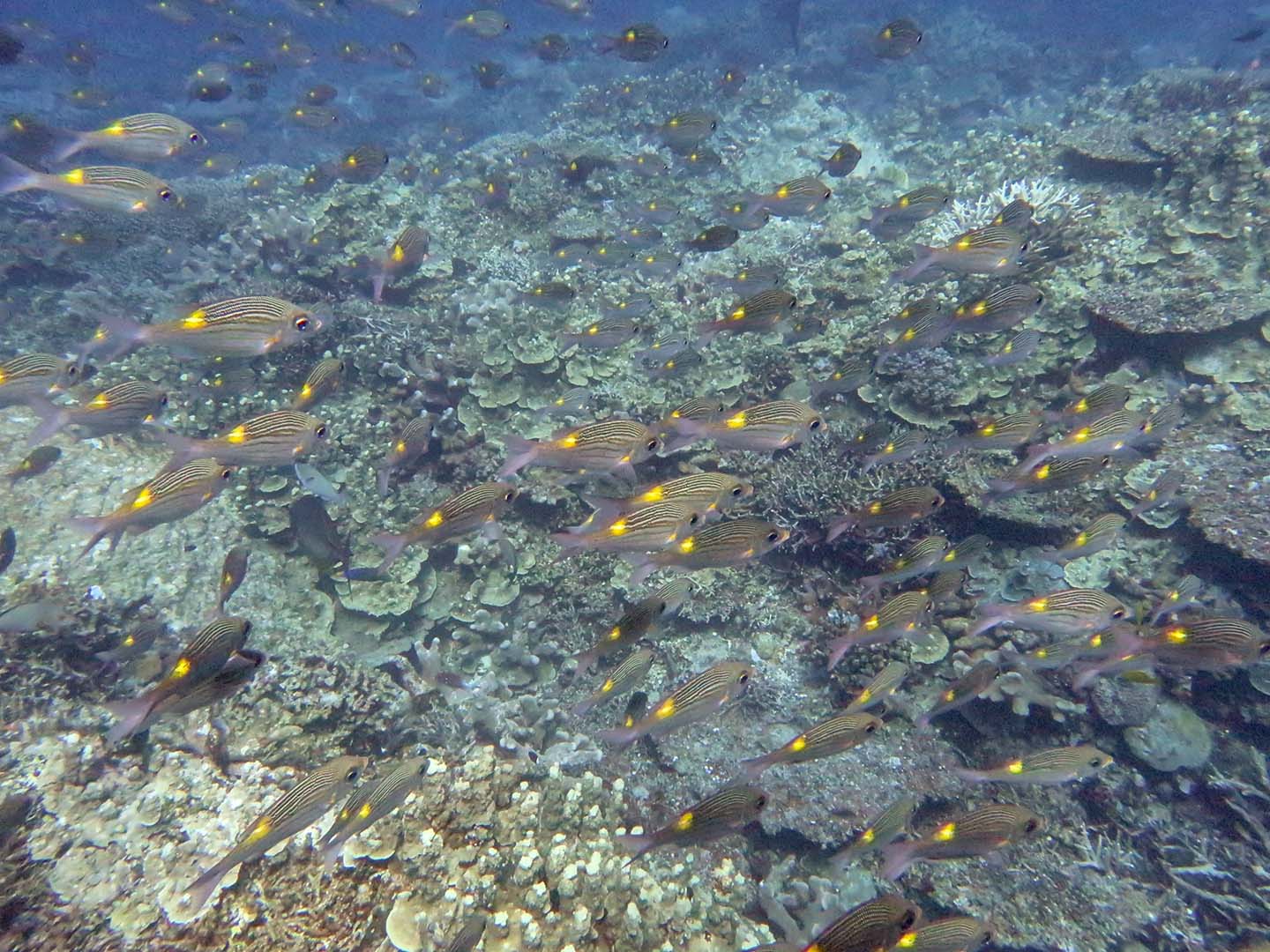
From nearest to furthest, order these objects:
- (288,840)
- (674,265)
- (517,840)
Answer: (288,840)
(517,840)
(674,265)

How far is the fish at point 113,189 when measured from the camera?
5609 mm

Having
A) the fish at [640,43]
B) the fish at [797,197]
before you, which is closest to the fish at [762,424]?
the fish at [797,197]

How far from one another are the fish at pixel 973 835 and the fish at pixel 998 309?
4219 millimetres

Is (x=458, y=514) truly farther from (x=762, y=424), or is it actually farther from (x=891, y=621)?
(x=891, y=621)

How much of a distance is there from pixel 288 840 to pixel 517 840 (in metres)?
1.53

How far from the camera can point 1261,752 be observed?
18.2ft

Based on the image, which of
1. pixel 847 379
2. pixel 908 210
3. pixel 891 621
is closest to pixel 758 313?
pixel 847 379

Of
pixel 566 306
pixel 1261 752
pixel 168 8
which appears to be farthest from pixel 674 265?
pixel 168 8

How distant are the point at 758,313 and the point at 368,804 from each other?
4.99 meters

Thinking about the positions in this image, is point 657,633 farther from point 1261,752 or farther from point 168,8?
point 168,8

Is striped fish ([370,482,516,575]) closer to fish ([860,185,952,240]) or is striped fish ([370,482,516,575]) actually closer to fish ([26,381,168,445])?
fish ([26,381,168,445])

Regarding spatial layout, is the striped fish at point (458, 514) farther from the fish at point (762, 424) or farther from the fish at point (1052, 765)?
the fish at point (1052, 765)

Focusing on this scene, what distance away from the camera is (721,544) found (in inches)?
157

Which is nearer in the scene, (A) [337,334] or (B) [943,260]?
(B) [943,260]
